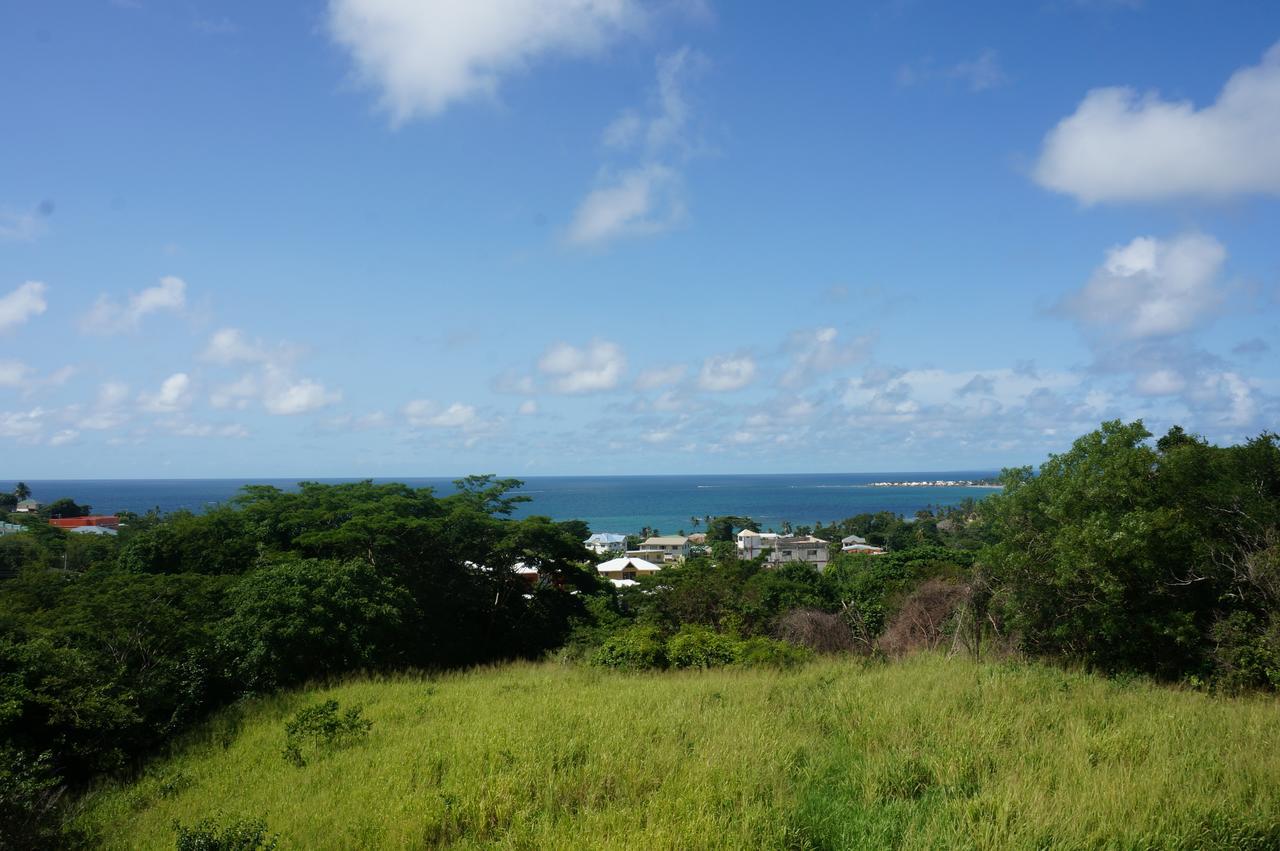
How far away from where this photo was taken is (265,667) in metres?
12.5

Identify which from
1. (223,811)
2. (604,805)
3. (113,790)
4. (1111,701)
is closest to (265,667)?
(113,790)

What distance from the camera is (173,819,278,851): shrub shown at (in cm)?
467

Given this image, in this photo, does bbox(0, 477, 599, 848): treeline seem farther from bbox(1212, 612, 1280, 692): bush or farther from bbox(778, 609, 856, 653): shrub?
bbox(1212, 612, 1280, 692): bush

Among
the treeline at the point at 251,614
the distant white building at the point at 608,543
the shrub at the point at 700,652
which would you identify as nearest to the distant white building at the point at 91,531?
the treeline at the point at 251,614

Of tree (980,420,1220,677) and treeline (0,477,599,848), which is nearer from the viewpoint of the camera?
treeline (0,477,599,848)

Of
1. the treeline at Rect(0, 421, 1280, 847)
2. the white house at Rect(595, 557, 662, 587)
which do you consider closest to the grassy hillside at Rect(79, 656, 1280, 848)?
the treeline at Rect(0, 421, 1280, 847)

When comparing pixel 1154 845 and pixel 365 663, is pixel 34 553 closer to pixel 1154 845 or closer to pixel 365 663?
pixel 365 663

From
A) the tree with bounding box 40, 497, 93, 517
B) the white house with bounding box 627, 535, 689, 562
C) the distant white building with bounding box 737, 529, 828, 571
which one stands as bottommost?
the white house with bounding box 627, 535, 689, 562

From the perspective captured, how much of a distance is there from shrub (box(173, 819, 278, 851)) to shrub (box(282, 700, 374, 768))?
285 centimetres

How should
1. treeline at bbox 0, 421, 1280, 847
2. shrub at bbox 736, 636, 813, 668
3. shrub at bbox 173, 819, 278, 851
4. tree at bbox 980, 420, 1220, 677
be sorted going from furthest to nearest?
shrub at bbox 736, 636, 813, 668
tree at bbox 980, 420, 1220, 677
treeline at bbox 0, 421, 1280, 847
shrub at bbox 173, 819, 278, 851

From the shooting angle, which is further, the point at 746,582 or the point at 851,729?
the point at 746,582

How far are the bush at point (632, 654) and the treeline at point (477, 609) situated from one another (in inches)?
1.8

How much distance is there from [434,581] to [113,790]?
1372 centimetres

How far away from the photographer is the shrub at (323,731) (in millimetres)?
8055
